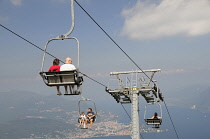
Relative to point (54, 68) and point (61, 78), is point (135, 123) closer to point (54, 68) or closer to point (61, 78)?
point (54, 68)

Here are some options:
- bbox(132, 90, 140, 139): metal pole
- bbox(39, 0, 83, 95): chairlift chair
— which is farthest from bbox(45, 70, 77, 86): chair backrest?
bbox(132, 90, 140, 139): metal pole

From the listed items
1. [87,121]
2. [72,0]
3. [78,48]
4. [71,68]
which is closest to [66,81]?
[71,68]

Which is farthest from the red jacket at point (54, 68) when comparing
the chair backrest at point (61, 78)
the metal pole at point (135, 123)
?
the metal pole at point (135, 123)

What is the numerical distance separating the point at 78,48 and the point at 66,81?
0.87m

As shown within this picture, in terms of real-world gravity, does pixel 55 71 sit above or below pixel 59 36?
below

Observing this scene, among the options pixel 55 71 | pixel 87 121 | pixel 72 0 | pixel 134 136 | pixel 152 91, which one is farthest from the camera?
pixel 152 91

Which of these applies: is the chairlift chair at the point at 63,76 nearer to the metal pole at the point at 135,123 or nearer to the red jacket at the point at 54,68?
the red jacket at the point at 54,68

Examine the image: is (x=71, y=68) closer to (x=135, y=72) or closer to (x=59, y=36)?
(x=59, y=36)

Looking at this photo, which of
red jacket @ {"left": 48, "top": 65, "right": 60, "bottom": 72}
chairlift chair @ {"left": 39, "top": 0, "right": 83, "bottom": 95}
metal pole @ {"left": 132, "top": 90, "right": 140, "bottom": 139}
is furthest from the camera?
metal pole @ {"left": 132, "top": 90, "right": 140, "bottom": 139}

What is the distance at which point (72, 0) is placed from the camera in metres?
5.90

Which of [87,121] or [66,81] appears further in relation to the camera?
[87,121]

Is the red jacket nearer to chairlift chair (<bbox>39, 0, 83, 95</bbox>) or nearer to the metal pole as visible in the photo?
chairlift chair (<bbox>39, 0, 83, 95</bbox>)

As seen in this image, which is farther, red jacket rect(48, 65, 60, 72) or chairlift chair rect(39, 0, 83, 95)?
red jacket rect(48, 65, 60, 72)

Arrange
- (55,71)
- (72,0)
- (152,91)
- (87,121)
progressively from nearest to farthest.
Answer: (72,0) → (55,71) → (87,121) → (152,91)
